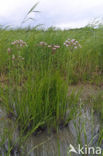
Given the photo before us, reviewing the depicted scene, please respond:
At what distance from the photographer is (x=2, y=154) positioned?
1.29 meters

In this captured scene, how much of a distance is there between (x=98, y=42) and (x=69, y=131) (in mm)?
2074

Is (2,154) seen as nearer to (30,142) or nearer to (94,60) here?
(30,142)

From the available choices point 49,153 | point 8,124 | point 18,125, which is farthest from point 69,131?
point 8,124

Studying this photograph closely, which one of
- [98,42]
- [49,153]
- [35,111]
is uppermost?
[98,42]

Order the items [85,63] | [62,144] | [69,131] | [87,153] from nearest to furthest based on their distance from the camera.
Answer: [87,153] → [62,144] → [69,131] → [85,63]

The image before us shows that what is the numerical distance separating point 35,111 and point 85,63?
1938 millimetres

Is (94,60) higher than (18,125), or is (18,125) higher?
(94,60)

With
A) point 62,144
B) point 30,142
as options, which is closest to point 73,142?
point 62,144

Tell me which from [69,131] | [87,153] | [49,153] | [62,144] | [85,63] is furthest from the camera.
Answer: [85,63]

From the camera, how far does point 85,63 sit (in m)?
3.17

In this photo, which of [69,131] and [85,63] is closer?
[69,131]

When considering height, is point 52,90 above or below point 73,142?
above

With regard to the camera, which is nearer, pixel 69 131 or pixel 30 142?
pixel 30 142

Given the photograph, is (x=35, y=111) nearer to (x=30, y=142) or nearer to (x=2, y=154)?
(x=30, y=142)
